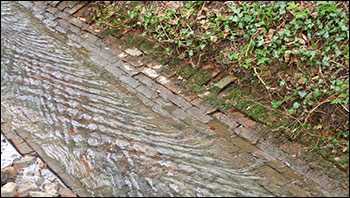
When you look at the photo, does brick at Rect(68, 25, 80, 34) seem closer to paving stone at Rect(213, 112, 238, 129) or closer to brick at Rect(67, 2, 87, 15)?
brick at Rect(67, 2, 87, 15)

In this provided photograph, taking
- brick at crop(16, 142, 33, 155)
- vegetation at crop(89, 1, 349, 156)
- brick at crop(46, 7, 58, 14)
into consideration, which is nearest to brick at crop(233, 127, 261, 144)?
vegetation at crop(89, 1, 349, 156)

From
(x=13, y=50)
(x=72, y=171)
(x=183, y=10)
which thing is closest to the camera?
(x=72, y=171)

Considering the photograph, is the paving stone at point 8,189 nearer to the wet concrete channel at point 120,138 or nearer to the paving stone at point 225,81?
the wet concrete channel at point 120,138

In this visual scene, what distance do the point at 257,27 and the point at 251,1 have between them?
51cm

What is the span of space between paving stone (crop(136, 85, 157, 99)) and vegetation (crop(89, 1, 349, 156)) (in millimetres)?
744

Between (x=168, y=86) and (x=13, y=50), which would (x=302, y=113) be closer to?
(x=168, y=86)

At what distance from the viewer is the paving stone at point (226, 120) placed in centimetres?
499

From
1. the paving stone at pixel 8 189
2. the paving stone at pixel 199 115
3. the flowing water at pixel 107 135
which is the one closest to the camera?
the paving stone at pixel 8 189

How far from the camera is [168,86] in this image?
5785mm

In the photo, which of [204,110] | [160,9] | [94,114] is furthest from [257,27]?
[94,114]

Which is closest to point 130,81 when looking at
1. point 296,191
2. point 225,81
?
point 225,81

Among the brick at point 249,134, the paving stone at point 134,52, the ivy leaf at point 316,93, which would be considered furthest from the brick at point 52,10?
the ivy leaf at point 316,93

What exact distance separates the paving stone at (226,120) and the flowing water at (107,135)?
29cm

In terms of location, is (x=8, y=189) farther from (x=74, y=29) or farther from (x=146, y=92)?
(x=74, y=29)
